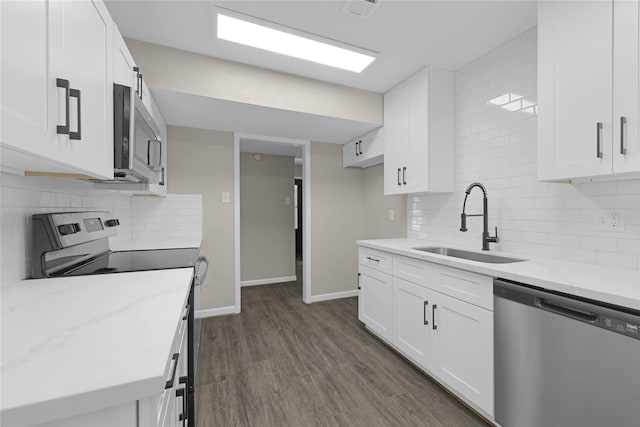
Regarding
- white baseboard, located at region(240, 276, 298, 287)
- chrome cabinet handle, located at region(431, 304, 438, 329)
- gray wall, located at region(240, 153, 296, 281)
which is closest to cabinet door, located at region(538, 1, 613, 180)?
chrome cabinet handle, located at region(431, 304, 438, 329)

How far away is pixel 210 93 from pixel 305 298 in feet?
8.43

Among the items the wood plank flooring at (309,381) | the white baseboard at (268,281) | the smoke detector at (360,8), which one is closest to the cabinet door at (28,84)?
the smoke detector at (360,8)

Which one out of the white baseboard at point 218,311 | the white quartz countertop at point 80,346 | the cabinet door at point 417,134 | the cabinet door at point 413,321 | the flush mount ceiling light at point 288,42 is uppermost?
the flush mount ceiling light at point 288,42

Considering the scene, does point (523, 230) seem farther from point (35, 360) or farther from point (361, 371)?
point (35, 360)

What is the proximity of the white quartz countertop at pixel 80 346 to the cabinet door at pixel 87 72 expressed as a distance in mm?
464

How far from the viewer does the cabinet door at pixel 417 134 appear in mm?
2439

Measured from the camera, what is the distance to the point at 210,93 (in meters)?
2.25

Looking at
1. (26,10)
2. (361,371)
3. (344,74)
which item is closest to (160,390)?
(26,10)

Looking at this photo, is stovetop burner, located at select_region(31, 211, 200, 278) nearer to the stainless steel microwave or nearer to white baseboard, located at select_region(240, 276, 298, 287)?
the stainless steel microwave

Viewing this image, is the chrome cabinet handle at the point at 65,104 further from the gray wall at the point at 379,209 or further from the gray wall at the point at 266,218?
the gray wall at the point at 266,218

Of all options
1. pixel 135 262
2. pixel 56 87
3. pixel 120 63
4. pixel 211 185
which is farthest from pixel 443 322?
pixel 211 185

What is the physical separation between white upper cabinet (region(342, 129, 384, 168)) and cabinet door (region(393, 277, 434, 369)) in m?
1.52

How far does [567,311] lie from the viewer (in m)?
1.20

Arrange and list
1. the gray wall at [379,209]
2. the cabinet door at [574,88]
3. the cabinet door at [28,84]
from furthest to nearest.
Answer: the gray wall at [379,209] → the cabinet door at [574,88] → the cabinet door at [28,84]
